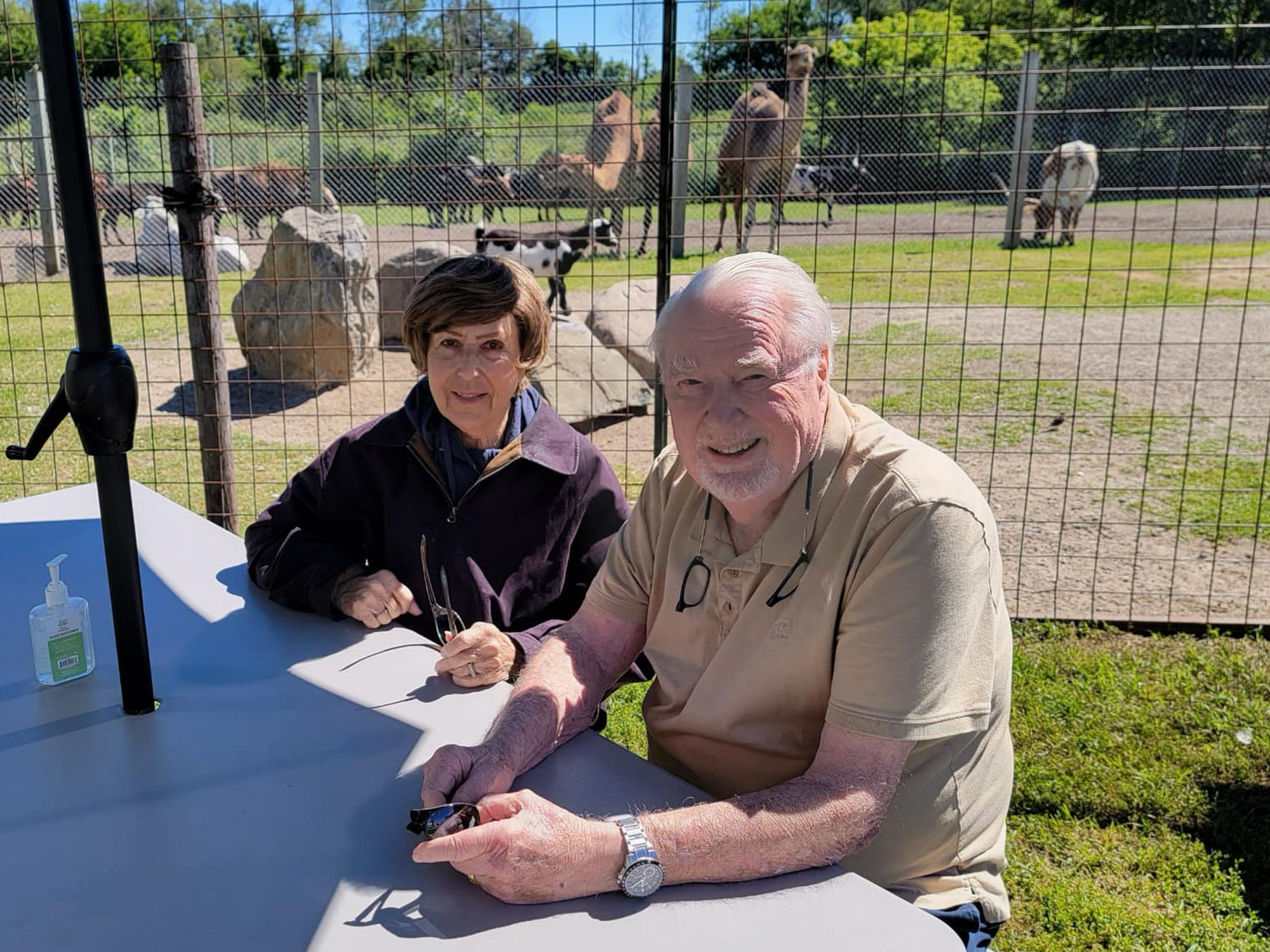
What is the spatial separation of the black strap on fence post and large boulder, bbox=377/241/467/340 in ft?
14.6

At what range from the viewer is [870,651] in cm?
143

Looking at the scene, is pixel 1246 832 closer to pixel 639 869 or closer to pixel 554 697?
pixel 554 697

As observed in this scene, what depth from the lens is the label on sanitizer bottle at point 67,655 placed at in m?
1.72

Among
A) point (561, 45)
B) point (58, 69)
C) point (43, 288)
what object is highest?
point (561, 45)

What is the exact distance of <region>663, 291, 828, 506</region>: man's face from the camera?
5.14ft

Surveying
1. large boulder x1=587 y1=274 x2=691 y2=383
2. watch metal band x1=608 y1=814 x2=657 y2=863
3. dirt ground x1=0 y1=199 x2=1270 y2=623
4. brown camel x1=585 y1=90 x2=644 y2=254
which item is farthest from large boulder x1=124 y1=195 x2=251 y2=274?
watch metal band x1=608 y1=814 x2=657 y2=863

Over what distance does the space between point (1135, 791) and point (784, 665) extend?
199cm

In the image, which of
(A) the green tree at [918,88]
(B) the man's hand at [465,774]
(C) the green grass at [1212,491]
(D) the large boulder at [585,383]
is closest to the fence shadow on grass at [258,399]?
(D) the large boulder at [585,383]

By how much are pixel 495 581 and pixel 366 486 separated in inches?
13.1

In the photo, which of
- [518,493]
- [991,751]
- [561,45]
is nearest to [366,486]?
[518,493]

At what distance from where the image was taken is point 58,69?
137cm

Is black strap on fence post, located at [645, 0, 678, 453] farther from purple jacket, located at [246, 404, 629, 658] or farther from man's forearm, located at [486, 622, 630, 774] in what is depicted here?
man's forearm, located at [486, 622, 630, 774]

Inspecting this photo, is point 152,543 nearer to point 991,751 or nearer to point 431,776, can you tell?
point 431,776

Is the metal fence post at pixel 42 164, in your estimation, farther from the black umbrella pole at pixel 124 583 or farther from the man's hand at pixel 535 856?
the man's hand at pixel 535 856
